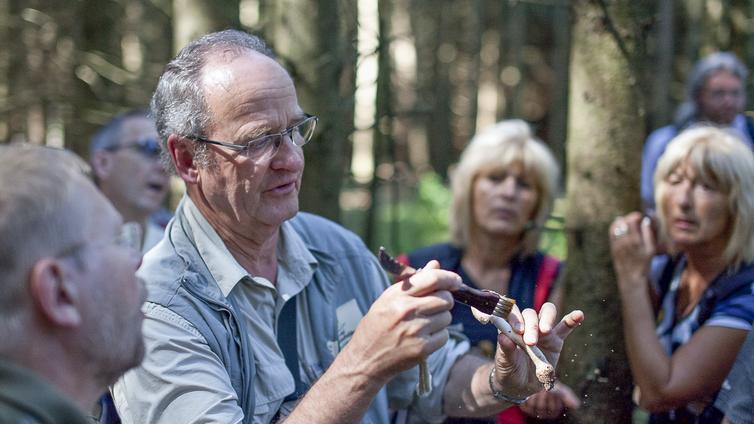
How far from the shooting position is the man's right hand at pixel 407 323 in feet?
6.98

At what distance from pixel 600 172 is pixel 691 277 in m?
0.55

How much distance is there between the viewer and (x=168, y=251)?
2.65m

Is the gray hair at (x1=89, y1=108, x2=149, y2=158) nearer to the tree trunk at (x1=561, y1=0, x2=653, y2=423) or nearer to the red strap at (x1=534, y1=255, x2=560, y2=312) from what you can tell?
the red strap at (x1=534, y1=255, x2=560, y2=312)

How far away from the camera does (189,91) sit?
8.85 ft

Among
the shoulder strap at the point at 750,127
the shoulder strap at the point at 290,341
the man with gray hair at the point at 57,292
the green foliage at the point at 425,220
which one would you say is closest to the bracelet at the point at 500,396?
the shoulder strap at the point at 290,341

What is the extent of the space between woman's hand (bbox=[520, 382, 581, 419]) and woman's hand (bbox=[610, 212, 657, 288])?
1.60ft

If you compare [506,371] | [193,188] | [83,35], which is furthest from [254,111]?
[83,35]

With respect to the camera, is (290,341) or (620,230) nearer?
(290,341)

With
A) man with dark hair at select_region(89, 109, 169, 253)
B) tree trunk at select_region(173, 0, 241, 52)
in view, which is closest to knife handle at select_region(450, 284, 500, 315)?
tree trunk at select_region(173, 0, 241, 52)

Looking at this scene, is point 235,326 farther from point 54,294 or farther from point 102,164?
point 102,164

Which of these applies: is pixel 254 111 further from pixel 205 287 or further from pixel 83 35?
pixel 83 35

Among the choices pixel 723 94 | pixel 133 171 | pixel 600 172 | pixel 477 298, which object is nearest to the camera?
pixel 477 298

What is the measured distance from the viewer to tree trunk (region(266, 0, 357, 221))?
169 inches

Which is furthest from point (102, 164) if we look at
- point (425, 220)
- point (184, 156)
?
point (425, 220)
